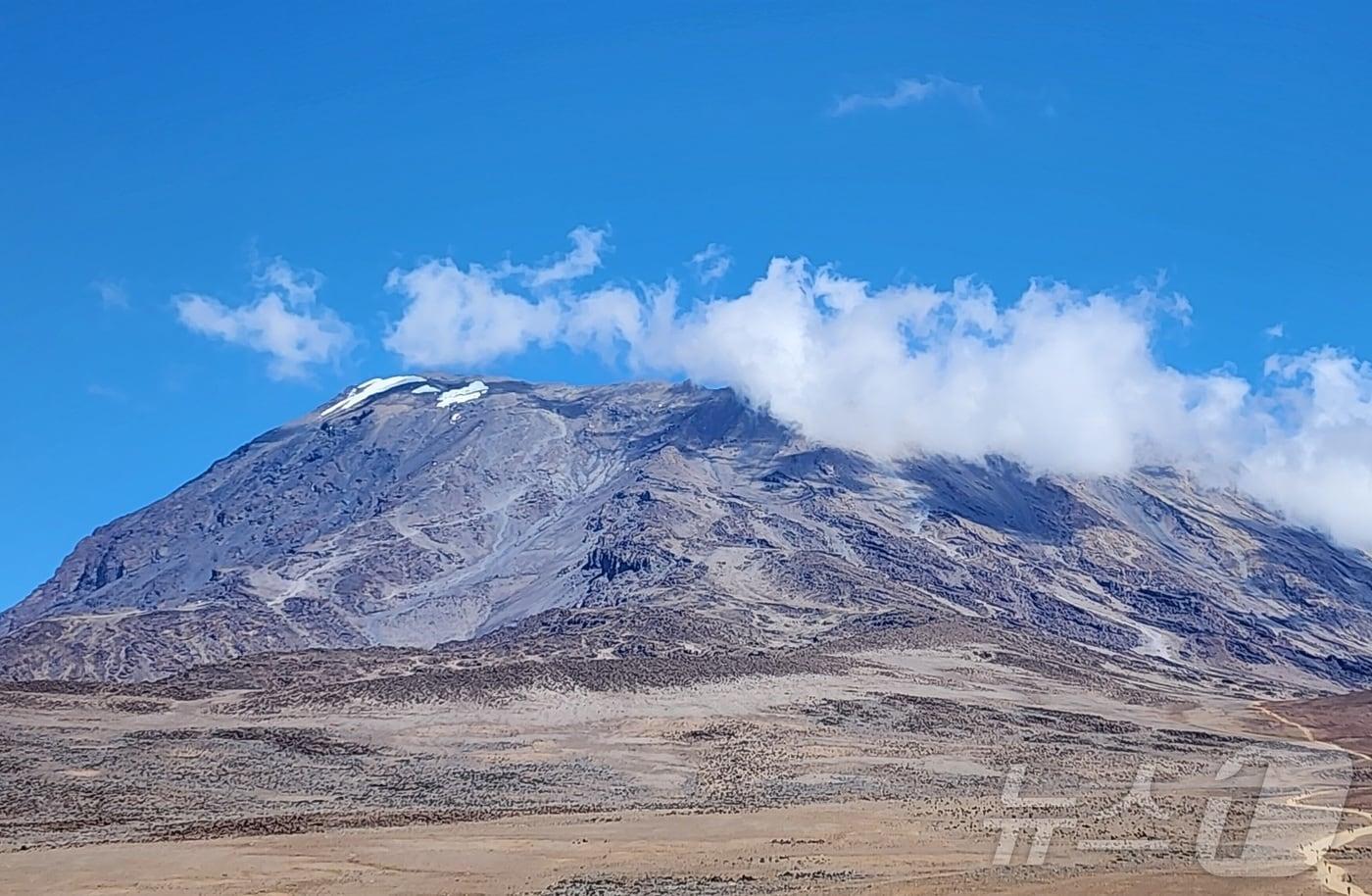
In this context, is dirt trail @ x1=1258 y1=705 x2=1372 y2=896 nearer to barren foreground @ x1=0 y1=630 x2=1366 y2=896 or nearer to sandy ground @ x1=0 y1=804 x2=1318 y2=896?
barren foreground @ x1=0 y1=630 x2=1366 y2=896

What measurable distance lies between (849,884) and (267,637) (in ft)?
457

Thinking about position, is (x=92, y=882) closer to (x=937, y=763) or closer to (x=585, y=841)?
(x=585, y=841)

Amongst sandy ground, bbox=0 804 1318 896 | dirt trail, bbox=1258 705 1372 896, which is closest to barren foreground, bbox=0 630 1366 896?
sandy ground, bbox=0 804 1318 896

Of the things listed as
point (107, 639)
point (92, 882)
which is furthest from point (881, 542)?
point (92, 882)

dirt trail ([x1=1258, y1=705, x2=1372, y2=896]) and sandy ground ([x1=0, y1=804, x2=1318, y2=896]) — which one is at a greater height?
dirt trail ([x1=1258, y1=705, x2=1372, y2=896])

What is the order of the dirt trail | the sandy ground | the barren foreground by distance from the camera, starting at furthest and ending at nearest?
the barren foreground
the sandy ground
the dirt trail

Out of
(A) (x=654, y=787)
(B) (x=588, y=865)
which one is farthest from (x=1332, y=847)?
(A) (x=654, y=787)

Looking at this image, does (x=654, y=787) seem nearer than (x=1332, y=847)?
No

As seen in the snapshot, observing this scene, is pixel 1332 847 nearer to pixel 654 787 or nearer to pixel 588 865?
pixel 588 865

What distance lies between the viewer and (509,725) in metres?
95.6

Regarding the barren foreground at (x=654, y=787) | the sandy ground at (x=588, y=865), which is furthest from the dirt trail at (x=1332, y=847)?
the sandy ground at (x=588, y=865)

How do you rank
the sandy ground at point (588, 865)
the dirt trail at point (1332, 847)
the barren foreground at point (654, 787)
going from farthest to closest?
the barren foreground at point (654, 787), the sandy ground at point (588, 865), the dirt trail at point (1332, 847)

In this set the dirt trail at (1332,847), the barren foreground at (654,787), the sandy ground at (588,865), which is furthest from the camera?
the barren foreground at (654,787)

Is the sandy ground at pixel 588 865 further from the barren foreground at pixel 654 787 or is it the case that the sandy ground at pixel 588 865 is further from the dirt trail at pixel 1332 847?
the dirt trail at pixel 1332 847
